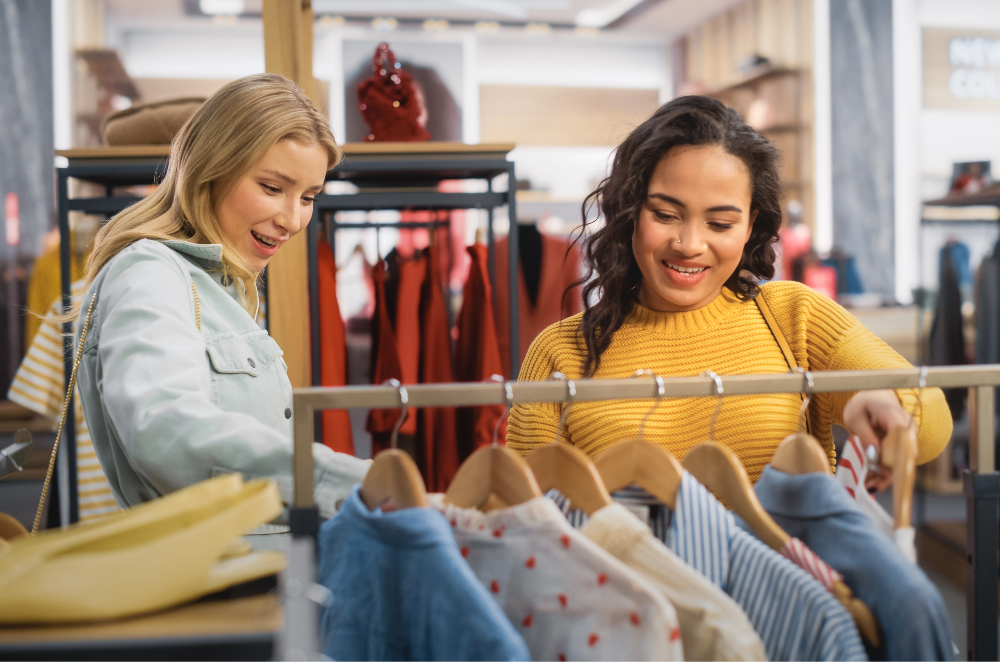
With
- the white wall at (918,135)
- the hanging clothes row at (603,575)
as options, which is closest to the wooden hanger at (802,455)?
the hanging clothes row at (603,575)

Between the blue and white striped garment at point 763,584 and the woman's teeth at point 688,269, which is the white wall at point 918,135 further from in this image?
the blue and white striped garment at point 763,584

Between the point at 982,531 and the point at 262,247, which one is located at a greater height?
the point at 262,247

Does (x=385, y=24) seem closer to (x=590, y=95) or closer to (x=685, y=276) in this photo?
(x=590, y=95)

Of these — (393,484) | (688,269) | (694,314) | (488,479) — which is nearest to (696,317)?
(694,314)

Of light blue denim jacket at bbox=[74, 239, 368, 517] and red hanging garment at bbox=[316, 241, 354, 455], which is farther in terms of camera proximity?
red hanging garment at bbox=[316, 241, 354, 455]

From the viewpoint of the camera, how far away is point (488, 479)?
33.3 inches

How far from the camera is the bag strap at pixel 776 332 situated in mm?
1298

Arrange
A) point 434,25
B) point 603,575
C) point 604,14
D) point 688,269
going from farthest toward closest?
point 604,14, point 434,25, point 688,269, point 603,575

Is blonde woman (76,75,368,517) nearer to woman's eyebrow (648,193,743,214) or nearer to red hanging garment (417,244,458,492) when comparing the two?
woman's eyebrow (648,193,743,214)

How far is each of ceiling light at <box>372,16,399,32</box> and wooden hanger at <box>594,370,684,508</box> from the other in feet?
20.9

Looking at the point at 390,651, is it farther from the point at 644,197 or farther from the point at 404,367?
the point at 404,367

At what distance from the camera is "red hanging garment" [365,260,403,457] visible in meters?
2.24

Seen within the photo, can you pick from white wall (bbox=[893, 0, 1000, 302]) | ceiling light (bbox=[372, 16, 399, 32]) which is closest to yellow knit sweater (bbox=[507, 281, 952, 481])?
white wall (bbox=[893, 0, 1000, 302])

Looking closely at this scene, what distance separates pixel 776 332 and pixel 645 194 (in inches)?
13.4
